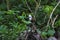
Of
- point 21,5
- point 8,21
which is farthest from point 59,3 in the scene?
point 8,21

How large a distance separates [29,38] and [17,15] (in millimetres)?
264

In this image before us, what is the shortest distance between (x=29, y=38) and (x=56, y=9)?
1.49 feet

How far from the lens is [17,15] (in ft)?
6.79

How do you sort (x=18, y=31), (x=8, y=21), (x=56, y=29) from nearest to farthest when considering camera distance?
(x=18, y=31) → (x=8, y=21) → (x=56, y=29)

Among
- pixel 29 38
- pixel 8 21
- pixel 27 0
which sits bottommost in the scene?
Result: pixel 29 38

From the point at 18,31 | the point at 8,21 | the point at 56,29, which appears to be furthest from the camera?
the point at 56,29

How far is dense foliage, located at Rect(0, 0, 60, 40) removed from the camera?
6.16 feet

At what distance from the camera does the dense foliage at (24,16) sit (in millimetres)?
1879

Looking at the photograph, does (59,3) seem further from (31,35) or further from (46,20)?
(31,35)

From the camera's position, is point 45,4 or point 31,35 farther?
point 45,4

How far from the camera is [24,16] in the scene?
203 centimetres

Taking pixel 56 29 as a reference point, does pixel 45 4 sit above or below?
above

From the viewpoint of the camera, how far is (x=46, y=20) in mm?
2197

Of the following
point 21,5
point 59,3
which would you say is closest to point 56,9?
point 59,3
